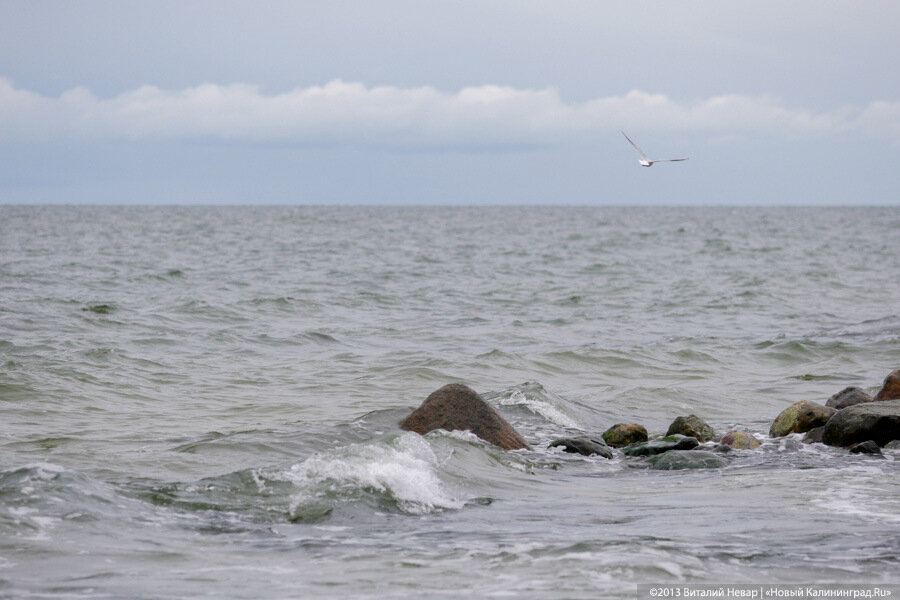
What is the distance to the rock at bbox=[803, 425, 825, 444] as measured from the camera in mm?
10453

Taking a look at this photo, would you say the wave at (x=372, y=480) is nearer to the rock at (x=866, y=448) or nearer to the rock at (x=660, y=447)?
the rock at (x=660, y=447)

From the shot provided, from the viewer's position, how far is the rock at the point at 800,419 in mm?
10867

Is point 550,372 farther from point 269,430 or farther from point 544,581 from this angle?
point 544,581

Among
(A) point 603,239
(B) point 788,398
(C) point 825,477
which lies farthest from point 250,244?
(C) point 825,477

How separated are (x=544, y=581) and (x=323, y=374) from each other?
943cm

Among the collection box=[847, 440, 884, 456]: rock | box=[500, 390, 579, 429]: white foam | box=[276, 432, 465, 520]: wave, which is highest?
box=[276, 432, 465, 520]: wave

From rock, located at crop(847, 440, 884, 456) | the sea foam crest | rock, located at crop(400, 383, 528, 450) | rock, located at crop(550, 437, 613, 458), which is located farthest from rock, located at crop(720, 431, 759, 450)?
the sea foam crest

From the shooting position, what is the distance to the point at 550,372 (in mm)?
16000

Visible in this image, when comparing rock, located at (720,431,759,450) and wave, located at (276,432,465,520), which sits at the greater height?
wave, located at (276,432,465,520)

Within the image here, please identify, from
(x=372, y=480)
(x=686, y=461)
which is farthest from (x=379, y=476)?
(x=686, y=461)

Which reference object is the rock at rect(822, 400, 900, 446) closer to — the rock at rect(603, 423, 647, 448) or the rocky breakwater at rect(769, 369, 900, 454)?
the rocky breakwater at rect(769, 369, 900, 454)

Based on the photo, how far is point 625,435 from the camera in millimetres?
10562

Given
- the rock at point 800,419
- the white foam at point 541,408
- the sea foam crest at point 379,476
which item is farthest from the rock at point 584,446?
the rock at point 800,419

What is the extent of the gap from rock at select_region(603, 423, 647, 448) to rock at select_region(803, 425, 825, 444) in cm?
164
